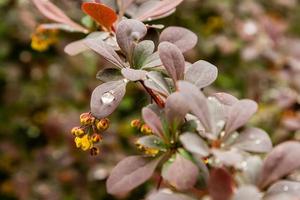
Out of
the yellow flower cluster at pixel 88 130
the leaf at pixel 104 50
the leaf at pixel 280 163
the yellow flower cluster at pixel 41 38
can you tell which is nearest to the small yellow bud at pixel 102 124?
the yellow flower cluster at pixel 88 130

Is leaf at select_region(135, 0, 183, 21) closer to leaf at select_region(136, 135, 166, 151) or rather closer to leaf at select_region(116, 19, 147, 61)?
leaf at select_region(116, 19, 147, 61)

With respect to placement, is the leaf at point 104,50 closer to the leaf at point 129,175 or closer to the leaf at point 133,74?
the leaf at point 133,74

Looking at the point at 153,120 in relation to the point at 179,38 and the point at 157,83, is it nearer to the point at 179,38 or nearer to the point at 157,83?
the point at 157,83

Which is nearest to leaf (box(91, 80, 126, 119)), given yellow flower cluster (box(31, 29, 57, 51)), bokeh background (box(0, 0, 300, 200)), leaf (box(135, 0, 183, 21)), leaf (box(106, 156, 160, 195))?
leaf (box(106, 156, 160, 195))

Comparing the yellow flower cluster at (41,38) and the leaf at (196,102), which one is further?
the yellow flower cluster at (41,38)

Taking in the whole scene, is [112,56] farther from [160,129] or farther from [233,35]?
[233,35]

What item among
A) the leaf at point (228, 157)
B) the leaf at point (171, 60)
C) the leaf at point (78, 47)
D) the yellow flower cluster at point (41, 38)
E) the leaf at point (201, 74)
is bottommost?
the yellow flower cluster at point (41, 38)

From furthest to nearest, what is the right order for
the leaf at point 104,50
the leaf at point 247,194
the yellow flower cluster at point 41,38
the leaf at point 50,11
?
the yellow flower cluster at point 41,38
the leaf at point 50,11
the leaf at point 104,50
the leaf at point 247,194
